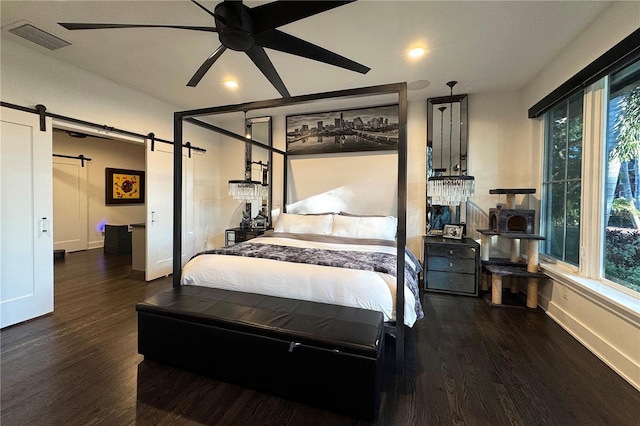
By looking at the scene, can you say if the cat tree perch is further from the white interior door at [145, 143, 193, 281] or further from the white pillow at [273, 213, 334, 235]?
the white interior door at [145, 143, 193, 281]

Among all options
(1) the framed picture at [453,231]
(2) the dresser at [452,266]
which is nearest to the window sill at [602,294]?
(2) the dresser at [452,266]

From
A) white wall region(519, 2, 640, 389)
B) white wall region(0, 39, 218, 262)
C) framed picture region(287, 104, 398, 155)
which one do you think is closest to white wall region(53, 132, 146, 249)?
white wall region(0, 39, 218, 262)

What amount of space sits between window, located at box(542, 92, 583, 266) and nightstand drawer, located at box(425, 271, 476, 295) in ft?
3.18

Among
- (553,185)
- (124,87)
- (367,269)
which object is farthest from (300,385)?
(124,87)

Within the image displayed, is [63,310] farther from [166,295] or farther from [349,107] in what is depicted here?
[349,107]

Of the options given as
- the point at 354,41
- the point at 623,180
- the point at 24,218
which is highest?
the point at 354,41

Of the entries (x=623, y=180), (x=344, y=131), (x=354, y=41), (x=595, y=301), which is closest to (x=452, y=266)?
(x=595, y=301)

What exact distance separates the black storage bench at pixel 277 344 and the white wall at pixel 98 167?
611cm

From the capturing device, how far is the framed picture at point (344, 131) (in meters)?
4.28

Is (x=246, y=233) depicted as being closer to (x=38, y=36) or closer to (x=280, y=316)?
(x=280, y=316)

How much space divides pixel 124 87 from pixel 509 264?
5717mm

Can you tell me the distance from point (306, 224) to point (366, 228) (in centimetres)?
92

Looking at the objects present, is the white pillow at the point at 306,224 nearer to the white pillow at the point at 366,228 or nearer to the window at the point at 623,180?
the white pillow at the point at 366,228

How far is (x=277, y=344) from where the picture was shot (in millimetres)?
1659
